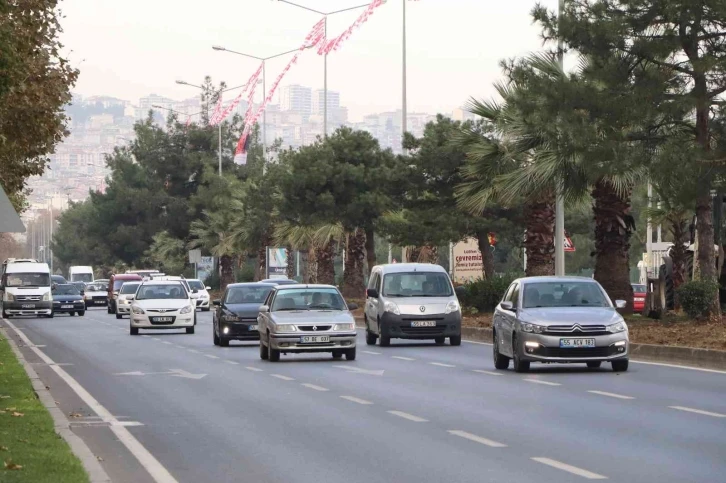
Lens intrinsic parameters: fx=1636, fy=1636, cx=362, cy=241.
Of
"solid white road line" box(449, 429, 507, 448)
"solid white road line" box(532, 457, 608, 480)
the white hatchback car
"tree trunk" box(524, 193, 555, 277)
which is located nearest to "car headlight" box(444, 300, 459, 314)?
"tree trunk" box(524, 193, 555, 277)

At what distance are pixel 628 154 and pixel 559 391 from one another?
1170 centimetres

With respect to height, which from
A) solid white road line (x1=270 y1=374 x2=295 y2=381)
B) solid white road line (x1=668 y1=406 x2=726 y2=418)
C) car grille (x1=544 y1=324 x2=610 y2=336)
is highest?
car grille (x1=544 y1=324 x2=610 y2=336)

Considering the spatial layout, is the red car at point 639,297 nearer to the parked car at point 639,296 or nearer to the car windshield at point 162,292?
the parked car at point 639,296

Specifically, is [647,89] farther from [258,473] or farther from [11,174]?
[258,473]

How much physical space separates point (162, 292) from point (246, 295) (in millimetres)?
9542

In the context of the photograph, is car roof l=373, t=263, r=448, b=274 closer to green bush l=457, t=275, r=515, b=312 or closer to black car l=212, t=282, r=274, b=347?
black car l=212, t=282, r=274, b=347

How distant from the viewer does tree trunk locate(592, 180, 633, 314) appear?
38406 mm

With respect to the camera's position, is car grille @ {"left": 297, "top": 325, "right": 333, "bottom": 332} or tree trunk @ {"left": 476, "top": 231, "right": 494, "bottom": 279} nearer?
car grille @ {"left": 297, "top": 325, "right": 333, "bottom": 332}

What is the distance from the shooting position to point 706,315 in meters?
31.9

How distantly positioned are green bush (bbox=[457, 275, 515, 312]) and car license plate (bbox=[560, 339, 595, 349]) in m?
20.4

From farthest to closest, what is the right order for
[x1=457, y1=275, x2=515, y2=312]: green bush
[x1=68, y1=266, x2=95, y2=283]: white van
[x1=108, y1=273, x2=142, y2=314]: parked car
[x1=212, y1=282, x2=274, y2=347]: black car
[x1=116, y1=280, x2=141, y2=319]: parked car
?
[x1=68, y1=266, x2=95, y2=283]: white van → [x1=108, y1=273, x2=142, y2=314]: parked car → [x1=116, y1=280, x2=141, y2=319]: parked car → [x1=457, y1=275, x2=515, y2=312]: green bush → [x1=212, y1=282, x2=274, y2=347]: black car

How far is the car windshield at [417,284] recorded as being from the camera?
1401 inches

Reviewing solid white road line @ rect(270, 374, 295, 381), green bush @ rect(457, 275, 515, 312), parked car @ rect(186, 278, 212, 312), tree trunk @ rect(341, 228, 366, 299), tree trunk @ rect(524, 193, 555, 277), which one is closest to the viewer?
solid white road line @ rect(270, 374, 295, 381)

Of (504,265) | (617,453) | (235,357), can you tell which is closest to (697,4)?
(235,357)
